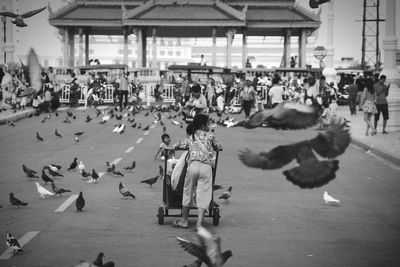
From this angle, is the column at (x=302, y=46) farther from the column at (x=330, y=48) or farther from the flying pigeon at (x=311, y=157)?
the flying pigeon at (x=311, y=157)

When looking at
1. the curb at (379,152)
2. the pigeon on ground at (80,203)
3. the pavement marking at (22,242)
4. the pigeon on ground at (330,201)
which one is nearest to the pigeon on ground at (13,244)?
the pavement marking at (22,242)

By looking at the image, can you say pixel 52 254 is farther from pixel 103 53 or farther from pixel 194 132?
pixel 103 53

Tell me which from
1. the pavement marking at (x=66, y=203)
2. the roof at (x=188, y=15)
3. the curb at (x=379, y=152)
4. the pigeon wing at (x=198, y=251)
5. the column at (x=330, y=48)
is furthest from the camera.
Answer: the roof at (x=188, y=15)

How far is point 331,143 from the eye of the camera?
259 inches

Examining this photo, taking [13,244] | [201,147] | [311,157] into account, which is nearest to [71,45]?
[201,147]

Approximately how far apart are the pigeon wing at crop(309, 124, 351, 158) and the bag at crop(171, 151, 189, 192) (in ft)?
13.5

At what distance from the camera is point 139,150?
70.0 feet

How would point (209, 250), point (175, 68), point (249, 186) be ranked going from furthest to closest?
point (175, 68)
point (249, 186)
point (209, 250)

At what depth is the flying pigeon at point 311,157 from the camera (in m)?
6.29

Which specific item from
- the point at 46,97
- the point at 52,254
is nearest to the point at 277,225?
the point at 52,254

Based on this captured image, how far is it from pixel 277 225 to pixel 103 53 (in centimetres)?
15172

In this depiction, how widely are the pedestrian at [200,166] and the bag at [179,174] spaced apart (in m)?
0.15

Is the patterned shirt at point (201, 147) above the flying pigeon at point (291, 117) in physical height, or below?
below

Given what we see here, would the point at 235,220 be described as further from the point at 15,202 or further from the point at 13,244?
the point at 13,244
